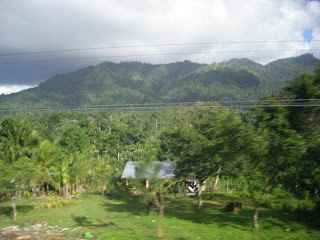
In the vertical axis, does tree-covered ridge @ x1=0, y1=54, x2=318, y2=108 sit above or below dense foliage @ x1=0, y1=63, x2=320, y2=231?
above

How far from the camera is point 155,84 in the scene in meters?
126

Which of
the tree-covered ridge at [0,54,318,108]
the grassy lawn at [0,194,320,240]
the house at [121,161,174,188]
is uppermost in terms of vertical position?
the tree-covered ridge at [0,54,318,108]

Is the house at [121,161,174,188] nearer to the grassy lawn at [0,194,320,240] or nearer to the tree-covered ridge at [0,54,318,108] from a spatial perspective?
the grassy lawn at [0,194,320,240]

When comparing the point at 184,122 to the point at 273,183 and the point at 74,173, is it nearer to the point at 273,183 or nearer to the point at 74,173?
the point at 273,183

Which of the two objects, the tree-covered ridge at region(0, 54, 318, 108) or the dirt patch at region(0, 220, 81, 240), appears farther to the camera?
the tree-covered ridge at region(0, 54, 318, 108)

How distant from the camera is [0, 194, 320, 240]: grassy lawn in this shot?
26.5 feet

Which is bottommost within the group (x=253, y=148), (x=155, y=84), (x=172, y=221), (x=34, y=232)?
(x=172, y=221)

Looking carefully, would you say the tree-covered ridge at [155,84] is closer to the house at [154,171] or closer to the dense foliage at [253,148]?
the house at [154,171]

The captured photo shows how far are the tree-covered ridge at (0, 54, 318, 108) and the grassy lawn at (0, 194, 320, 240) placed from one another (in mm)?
41770

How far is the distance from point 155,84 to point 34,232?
390 ft

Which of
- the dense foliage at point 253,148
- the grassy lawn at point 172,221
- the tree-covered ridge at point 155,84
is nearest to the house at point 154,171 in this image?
the dense foliage at point 253,148

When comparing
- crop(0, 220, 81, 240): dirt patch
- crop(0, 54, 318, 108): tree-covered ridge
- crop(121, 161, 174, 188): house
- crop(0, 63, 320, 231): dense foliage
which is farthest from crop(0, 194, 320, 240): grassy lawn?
crop(0, 54, 318, 108): tree-covered ridge

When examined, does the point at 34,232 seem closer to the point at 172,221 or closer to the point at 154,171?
the point at 154,171

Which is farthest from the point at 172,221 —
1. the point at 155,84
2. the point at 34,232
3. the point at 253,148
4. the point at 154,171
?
the point at 155,84
